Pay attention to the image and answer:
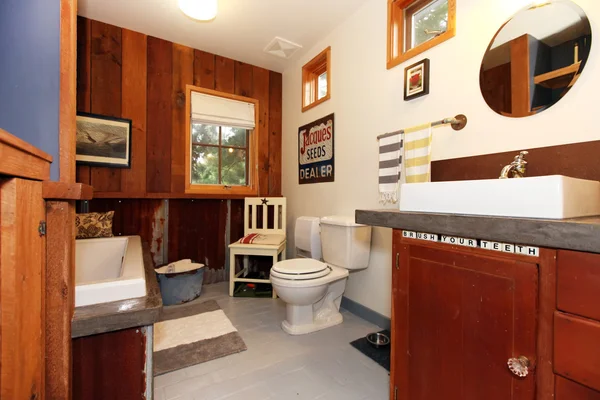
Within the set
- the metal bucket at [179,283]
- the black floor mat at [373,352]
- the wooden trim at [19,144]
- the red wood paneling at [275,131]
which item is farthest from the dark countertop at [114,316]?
the red wood paneling at [275,131]

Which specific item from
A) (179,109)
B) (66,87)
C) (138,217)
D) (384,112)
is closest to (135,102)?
(179,109)

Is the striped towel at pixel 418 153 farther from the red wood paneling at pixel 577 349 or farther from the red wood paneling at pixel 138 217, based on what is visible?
the red wood paneling at pixel 138 217

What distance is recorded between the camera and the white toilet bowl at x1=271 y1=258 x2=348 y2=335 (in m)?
1.81

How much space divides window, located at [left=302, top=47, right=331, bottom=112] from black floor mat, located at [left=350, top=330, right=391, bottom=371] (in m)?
2.10

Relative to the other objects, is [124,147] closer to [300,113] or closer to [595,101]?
[300,113]

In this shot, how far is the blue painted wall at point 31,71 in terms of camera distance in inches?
30.6

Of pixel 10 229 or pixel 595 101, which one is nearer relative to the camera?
pixel 10 229

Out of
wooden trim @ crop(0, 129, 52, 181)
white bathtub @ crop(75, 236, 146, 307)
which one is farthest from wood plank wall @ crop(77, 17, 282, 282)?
wooden trim @ crop(0, 129, 52, 181)

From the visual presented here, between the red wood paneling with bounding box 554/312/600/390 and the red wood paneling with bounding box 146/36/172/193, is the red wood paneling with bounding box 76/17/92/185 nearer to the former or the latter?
the red wood paneling with bounding box 146/36/172/193

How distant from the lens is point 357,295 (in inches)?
87.7

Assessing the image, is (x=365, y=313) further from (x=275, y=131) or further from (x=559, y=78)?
(x=275, y=131)

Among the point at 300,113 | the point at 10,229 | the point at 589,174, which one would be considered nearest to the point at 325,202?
the point at 300,113

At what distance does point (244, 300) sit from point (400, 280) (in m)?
1.78

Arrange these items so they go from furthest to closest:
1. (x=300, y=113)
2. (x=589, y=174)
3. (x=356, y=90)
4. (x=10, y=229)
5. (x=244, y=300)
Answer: (x=300, y=113), (x=244, y=300), (x=356, y=90), (x=589, y=174), (x=10, y=229)
